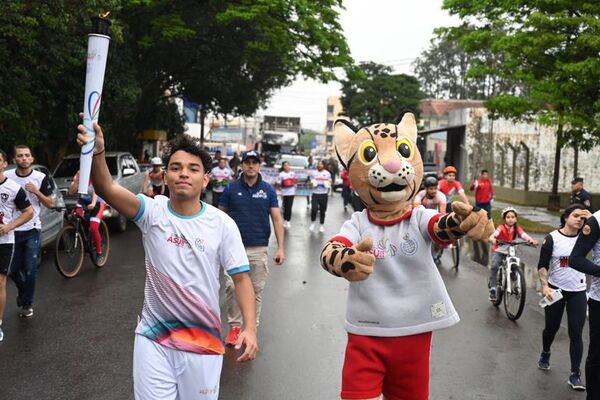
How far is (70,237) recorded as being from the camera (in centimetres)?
1011

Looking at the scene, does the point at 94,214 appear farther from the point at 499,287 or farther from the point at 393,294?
the point at 393,294

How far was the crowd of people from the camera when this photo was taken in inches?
137

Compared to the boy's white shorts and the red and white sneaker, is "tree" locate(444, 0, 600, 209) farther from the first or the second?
the boy's white shorts


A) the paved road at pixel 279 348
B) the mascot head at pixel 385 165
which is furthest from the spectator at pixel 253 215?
the mascot head at pixel 385 165

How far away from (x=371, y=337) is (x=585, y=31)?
14.5 metres

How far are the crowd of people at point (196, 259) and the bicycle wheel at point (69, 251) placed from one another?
212cm

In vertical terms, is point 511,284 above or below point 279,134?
below

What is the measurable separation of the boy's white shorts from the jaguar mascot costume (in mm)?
822

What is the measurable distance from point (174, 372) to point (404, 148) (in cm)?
189

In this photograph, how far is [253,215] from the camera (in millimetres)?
6965

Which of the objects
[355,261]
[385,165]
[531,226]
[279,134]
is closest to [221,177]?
[531,226]

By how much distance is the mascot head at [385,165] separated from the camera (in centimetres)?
394

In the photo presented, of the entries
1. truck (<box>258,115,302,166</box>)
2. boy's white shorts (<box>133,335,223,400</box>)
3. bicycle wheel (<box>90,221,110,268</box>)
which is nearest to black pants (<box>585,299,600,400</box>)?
boy's white shorts (<box>133,335,223,400</box>)

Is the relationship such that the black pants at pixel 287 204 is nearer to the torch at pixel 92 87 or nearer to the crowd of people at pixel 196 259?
the crowd of people at pixel 196 259
